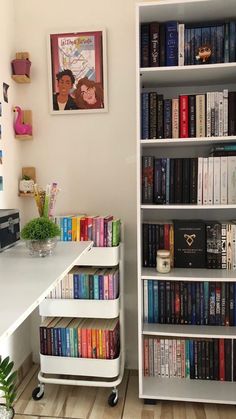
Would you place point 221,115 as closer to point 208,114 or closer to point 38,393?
point 208,114

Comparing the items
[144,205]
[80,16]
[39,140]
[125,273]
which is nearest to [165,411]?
[125,273]

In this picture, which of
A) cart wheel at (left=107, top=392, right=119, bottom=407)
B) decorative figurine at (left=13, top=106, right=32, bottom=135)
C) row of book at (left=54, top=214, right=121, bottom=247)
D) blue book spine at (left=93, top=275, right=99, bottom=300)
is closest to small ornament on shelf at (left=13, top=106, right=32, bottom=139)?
decorative figurine at (left=13, top=106, right=32, bottom=135)

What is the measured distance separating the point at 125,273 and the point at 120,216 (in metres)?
0.35

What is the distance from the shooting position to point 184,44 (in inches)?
72.1

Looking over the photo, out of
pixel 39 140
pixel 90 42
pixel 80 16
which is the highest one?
pixel 80 16

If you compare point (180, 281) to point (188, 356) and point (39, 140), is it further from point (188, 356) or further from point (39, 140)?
point (39, 140)

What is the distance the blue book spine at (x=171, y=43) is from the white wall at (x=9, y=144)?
883 millimetres

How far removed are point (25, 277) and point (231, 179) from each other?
116cm

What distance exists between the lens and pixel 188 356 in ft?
6.51

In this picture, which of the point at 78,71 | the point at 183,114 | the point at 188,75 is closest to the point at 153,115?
the point at 183,114

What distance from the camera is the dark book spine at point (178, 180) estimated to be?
189 centimetres

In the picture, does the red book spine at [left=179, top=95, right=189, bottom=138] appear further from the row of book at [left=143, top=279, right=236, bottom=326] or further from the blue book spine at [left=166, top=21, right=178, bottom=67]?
the row of book at [left=143, top=279, right=236, bottom=326]

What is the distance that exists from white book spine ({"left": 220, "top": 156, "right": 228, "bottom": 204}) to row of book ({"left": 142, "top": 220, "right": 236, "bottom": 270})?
0.46 ft

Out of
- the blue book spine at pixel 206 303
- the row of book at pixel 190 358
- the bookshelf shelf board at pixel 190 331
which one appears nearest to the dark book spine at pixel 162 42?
the blue book spine at pixel 206 303
